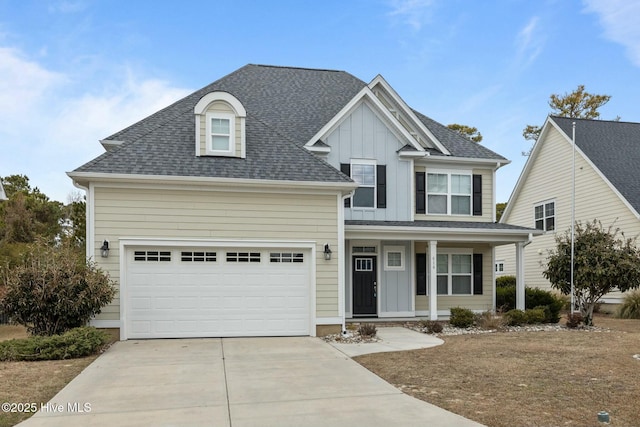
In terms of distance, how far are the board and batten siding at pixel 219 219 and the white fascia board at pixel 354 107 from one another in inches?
132

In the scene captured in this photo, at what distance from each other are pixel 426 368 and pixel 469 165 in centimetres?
1013

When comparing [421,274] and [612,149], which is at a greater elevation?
[612,149]

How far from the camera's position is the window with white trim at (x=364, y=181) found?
15.8 meters

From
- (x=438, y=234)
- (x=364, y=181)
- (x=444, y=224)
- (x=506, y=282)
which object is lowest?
(x=506, y=282)

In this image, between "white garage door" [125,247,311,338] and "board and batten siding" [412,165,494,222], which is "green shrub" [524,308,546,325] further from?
"white garage door" [125,247,311,338]

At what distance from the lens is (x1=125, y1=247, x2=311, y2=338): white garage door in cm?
1185

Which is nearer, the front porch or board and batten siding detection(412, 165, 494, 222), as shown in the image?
the front porch

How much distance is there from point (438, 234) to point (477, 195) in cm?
310

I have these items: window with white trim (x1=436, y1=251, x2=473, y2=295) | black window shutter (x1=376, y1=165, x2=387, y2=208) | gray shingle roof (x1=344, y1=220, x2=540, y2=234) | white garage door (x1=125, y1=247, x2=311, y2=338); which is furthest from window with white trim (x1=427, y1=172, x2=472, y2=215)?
white garage door (x1=125, y1=247, x2=311, y2=338)

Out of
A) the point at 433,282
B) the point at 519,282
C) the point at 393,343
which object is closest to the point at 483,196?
the point at 519,282

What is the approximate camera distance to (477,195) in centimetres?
1720

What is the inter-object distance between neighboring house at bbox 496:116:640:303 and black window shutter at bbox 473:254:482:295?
311cm

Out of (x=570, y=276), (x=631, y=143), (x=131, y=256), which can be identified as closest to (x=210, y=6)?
(x=131, y=256)

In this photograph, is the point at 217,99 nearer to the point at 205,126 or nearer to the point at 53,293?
the point at 205,126
